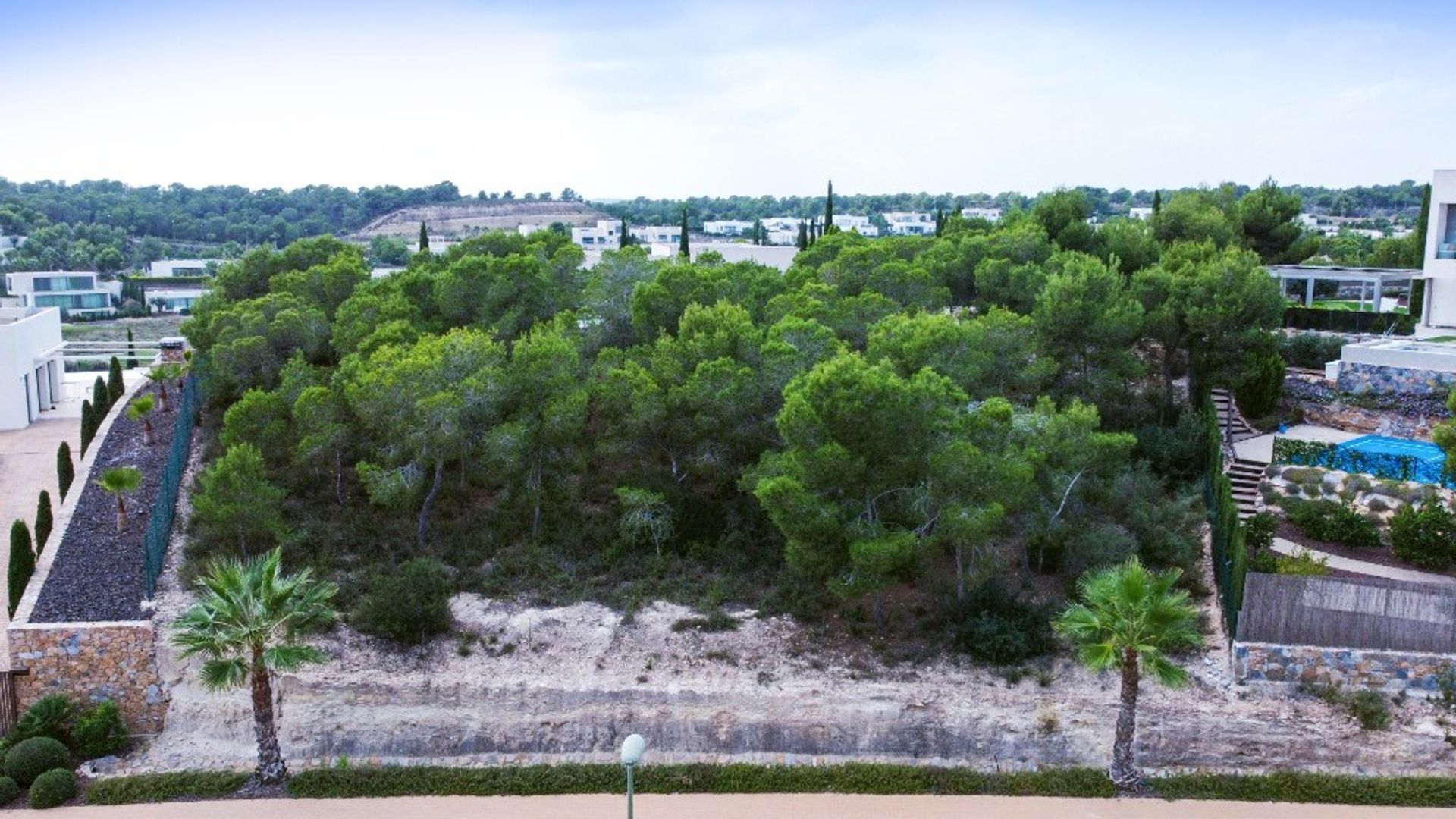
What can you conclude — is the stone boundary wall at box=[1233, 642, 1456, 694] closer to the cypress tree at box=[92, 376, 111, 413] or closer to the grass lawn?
the cypress tree at box=[92, 376, 111, 413]

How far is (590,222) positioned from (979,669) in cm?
11505

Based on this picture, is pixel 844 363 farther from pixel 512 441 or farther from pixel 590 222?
pixel 590 222

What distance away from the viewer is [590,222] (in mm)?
129000

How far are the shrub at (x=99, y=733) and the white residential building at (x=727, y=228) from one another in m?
A: 78.0

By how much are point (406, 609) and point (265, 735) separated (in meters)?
3.18

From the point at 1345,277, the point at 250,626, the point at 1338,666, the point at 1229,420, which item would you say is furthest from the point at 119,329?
the point at 1338,666

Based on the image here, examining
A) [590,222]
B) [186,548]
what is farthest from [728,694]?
[590,222]

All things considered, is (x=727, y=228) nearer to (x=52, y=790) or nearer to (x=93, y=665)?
(x=93, y=665)

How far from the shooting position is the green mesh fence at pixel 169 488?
776 inches

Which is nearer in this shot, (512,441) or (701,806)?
(701,806)

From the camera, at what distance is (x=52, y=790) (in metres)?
16.0

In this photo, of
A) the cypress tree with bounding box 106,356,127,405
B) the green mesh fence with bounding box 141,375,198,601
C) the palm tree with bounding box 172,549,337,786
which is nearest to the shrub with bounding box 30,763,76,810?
the palm tree with bounding box 172,549,337,786

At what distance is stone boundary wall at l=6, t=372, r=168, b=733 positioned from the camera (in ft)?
57.5

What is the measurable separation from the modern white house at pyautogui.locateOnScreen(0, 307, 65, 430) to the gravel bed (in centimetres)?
1210
